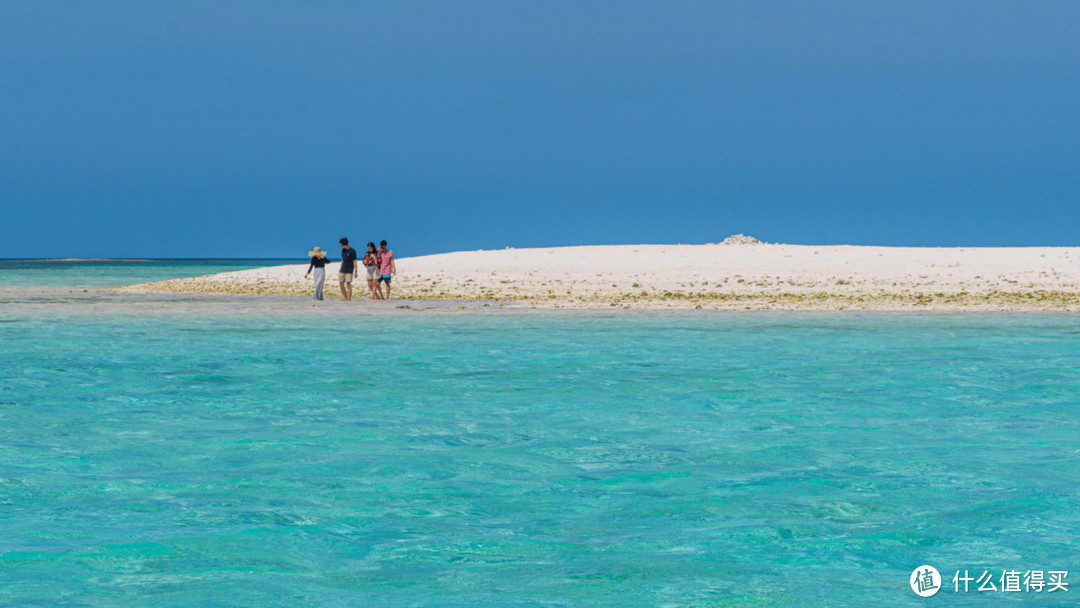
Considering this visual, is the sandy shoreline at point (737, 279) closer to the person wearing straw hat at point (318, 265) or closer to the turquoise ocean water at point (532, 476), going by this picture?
the person wearing straw hat at point (318, 265)

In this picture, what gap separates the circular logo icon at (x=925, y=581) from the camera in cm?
645

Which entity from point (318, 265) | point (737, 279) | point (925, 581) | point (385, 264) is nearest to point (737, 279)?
point (737, 279)

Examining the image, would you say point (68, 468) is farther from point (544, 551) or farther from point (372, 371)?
point (372, 371)

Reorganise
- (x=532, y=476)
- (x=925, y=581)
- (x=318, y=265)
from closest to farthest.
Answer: (x=925, y=581), (x=532, y=476), (x=318, y=265)

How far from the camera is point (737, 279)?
1641 inches

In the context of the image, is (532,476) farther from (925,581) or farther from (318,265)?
(318,265)

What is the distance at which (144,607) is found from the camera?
20.4 ft

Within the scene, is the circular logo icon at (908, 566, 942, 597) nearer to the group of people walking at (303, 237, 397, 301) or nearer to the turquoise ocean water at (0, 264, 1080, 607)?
the turquoise ocean water at (0, 264, 1080, 607)

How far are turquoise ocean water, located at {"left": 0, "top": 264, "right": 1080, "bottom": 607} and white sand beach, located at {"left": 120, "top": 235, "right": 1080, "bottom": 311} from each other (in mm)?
15090

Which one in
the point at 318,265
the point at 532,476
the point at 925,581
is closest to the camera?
the point at 925,581

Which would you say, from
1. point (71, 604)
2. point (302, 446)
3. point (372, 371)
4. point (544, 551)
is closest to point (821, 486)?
point (544, 551)

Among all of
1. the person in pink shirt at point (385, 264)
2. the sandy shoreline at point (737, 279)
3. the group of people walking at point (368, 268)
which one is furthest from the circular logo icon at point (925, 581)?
the person in pink shirt at point (385, 264)

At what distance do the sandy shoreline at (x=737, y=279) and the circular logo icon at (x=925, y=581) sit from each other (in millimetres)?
24577

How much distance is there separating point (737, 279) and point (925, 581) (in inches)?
1399
